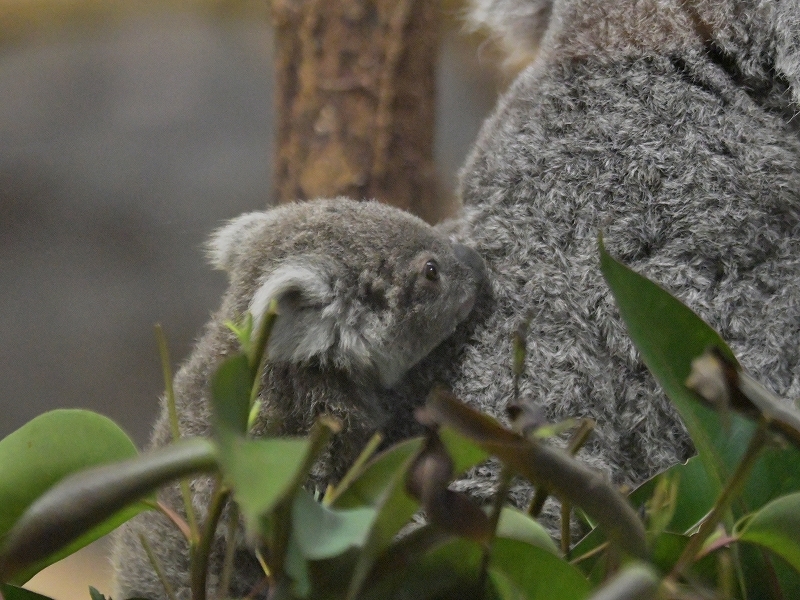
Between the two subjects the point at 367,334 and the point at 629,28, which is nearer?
the point at 367,334

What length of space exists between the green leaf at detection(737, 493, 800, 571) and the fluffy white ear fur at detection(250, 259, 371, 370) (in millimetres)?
951

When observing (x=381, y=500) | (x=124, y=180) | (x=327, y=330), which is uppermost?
(x=381, y=500)

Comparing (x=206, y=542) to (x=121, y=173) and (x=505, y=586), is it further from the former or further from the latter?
(x=121, y=173)

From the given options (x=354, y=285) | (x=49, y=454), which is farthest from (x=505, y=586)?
(x=354, y=285)

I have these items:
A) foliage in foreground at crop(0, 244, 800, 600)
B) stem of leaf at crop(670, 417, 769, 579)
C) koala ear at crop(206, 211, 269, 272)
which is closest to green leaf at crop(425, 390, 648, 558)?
foliage in foreground at crop(0, 244, 800, 600)

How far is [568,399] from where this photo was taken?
175cm

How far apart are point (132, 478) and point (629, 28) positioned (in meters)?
1.68

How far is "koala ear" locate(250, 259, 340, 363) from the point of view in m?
1.61

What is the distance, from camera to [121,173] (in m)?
3.97

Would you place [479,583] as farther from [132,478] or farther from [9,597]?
[9,597]

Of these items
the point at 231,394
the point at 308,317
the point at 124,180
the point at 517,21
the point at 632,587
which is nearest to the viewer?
the point at 632,587

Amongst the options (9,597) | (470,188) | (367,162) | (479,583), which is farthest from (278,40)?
(479,583)

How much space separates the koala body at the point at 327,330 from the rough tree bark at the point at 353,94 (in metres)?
0.80

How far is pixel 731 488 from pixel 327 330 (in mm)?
1011
